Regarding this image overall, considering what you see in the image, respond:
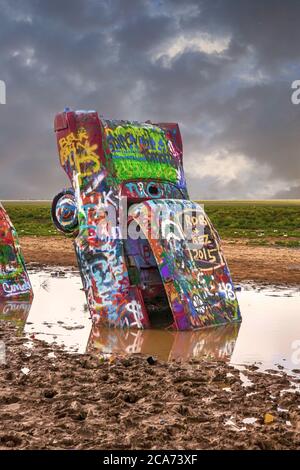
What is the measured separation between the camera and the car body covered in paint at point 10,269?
12.1m

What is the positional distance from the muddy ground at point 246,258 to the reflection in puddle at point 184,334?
356 centimetres

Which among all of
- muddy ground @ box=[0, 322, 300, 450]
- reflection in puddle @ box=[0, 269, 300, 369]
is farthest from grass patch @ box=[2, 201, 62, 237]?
muddy ground @ box=[0, 322, 300, 450]

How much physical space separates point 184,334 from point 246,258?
11.3 meters

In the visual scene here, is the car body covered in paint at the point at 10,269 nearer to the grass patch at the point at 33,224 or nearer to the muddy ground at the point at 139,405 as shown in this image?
the muddy ground at the point at 139,405

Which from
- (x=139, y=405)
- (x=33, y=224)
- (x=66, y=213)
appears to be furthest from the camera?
(x=33, y=224)

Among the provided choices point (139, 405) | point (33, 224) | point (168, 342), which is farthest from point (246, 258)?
point (33, 224)

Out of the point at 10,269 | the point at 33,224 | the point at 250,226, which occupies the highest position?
the point at 33,224

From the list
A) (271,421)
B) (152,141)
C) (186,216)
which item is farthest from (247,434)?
(152,141)

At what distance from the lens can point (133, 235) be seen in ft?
32.5

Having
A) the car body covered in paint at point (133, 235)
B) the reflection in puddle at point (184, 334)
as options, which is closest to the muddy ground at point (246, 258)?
the reflection in puddle at point (184, 334)

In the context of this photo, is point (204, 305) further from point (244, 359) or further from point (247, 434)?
point (247, 434)

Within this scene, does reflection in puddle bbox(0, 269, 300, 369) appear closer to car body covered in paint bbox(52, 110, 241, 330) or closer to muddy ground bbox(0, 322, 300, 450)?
car body covered in paint bbox(52, 110, 241, 330)

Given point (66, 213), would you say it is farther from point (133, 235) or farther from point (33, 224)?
point (33, 224)
